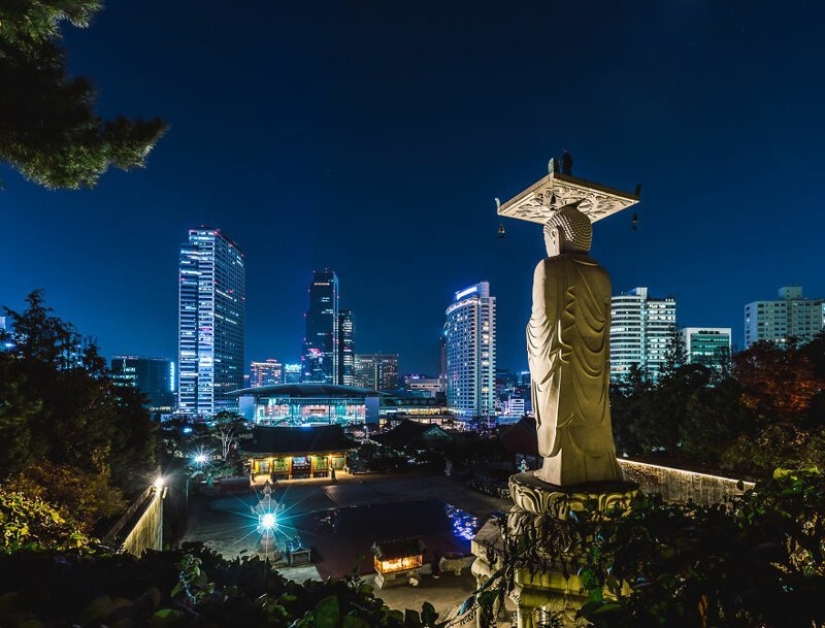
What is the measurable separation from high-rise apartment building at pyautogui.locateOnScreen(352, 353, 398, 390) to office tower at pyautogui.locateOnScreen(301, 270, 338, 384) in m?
20.0

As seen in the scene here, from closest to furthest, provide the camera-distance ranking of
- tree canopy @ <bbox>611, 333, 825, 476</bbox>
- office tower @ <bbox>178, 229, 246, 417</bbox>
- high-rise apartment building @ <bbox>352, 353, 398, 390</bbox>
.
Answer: tree canopy @ <bbox>611, 333, 825, 476</bbox> → office tower @ <bbox>178, 229, 246, 417</bbox> → high-rise apartment building @ <bbox>352, 353, 398, 390</bbox>

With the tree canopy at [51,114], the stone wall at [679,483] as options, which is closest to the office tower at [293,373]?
the stone wall at [679,483]

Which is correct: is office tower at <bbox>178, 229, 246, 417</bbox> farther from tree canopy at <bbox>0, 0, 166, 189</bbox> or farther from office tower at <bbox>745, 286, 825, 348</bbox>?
office tower at <bbox>745, 286, 825, 348</bbox>

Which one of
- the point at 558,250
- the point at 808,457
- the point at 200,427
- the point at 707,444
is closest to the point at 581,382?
the point at 558,250

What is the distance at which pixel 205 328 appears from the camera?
300ft

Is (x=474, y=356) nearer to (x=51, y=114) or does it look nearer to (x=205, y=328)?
(x=205, y=328)

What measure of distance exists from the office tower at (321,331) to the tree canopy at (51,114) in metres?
156

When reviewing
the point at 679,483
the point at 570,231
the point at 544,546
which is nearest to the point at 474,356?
the point at 679,483

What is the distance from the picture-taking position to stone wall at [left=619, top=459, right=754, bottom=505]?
9.30 meters

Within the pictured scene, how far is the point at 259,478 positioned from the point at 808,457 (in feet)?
66.4

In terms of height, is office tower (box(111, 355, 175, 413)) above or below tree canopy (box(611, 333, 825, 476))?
below

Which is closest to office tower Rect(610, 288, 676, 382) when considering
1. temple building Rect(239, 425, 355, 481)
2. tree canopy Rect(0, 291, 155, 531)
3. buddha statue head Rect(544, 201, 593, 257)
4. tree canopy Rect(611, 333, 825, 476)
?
temple building Rect(239, 425, 355, 481)

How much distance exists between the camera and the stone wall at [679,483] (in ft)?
30.5

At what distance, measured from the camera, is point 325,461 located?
22.2 m
